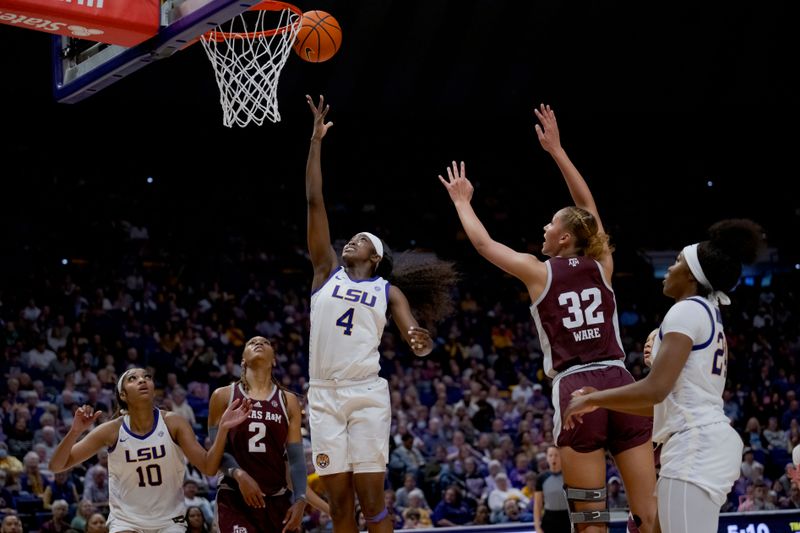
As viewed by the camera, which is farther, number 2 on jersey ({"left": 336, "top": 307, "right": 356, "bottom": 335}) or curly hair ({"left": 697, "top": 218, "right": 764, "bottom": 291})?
number 2 on jersey ({"left": 336, "top": 307, "right": 356, "bottom": 335})

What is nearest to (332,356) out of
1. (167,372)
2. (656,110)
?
(167,372)

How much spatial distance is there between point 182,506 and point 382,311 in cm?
202

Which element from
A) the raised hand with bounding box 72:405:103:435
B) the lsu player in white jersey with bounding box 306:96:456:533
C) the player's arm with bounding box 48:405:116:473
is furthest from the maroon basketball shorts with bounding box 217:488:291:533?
the lsu player in white jersey with bounding box 306:96:456:533

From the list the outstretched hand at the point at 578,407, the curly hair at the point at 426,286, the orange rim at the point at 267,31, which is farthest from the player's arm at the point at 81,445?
the outstretched hand at the point at 578,407

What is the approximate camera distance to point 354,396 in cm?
585

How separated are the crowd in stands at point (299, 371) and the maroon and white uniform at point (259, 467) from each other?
242cm

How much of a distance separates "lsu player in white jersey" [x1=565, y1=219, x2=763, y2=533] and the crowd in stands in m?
5.75

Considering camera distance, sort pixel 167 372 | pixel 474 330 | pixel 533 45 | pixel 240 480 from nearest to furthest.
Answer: pixel 240 480, pixel 167 372, pixel 474 330, pixel 533 45

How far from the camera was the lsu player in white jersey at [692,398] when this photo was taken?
13.7ft

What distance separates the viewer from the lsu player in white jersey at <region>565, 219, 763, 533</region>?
4.16 metres

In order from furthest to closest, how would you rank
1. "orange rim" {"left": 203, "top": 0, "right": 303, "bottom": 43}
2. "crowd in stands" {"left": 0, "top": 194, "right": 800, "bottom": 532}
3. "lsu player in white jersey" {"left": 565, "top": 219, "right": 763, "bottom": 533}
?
"crowd in stands" {"left": 0, "top": 194, "right": 800, "bottom": 532} → "orange rim" {"left": 203, "top": 0, "right": 303, "bottom": 43} → "lsu player in white jersey" {"left": 565, "top": 219, "right": 763, "bottom": 533}

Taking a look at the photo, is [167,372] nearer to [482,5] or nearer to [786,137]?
[482,5]

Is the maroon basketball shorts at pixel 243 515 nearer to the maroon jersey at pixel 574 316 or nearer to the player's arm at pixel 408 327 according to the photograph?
the player's arm at pixel 408 327

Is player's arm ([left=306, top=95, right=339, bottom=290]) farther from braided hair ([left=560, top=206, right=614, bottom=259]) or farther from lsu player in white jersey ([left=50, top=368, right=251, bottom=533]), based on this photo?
braided hair ([left=560, top=206, right=614, bottom=259])
